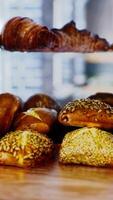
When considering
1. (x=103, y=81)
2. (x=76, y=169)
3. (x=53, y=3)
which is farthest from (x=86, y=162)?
(x=53, y=3)

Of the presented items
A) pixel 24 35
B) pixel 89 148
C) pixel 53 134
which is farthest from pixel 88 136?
pixel 24 35

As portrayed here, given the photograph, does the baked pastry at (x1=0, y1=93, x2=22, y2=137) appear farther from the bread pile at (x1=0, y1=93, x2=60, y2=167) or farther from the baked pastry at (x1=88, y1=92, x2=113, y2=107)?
the baked pastry at (x1=88, y1=92, x2=113, y2=107)

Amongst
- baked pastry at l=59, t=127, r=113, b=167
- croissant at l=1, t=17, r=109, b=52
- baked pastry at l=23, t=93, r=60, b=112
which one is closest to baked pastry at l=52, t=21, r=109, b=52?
croissant at l=1, t=17, r=109, b=52

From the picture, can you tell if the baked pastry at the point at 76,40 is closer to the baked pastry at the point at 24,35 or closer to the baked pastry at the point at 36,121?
the baked pastry at the point at 24,35

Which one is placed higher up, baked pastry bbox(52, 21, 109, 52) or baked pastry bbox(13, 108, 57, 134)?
baked pastry bbox(52, 21, 109, 52)

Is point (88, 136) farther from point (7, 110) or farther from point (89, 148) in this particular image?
point (7, 110)

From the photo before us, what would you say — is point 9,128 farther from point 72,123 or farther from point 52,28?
point 52,28

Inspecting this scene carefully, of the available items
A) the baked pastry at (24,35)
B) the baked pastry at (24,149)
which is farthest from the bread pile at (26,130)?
the baked pastry at (24,35)
